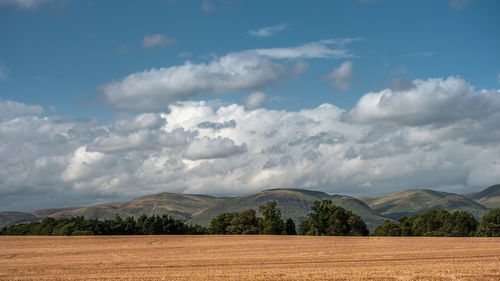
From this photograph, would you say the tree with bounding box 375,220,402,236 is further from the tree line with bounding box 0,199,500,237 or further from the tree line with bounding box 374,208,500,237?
the tree line with bounding box 0,199,500,237

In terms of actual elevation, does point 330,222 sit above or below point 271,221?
below

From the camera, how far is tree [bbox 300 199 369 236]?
12656cm

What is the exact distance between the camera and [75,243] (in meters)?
84.1

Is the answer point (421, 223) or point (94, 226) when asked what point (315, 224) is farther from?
point (94, 226)

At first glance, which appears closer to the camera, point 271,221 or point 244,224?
point 271,221

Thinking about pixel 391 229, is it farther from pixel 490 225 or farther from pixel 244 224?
pixel 244 224

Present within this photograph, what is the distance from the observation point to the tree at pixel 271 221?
123 meters

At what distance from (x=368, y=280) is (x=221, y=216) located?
112m

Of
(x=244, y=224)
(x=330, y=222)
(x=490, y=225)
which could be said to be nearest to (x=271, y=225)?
(x=244, y=224)

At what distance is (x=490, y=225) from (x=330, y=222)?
40.0 meters

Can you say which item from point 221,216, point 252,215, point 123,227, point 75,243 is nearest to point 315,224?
point 252,215

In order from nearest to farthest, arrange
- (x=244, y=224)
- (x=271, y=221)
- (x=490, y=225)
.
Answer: (x=490, y=225), (x=271, y=221), (x=244, y=224)

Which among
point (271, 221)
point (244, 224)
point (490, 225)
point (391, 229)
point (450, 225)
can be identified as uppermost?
point (271, 221)

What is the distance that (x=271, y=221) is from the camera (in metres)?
124
